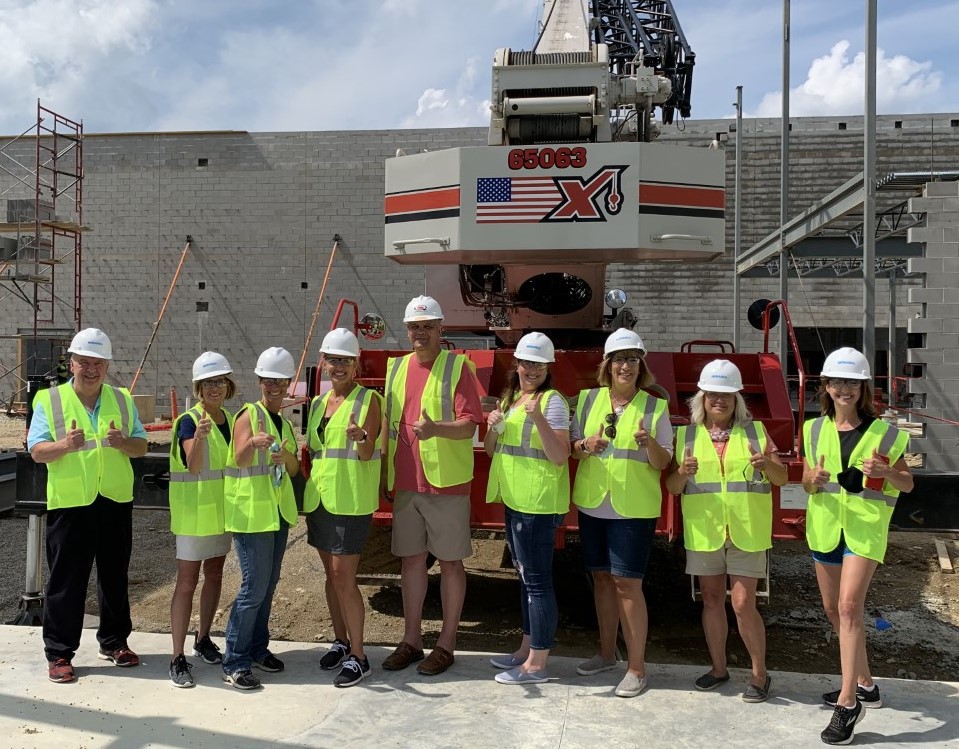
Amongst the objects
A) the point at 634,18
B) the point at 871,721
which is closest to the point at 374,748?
the point at 871,721

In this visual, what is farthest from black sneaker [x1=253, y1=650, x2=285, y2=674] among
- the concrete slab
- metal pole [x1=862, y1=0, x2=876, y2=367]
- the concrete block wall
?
the concrete block wall

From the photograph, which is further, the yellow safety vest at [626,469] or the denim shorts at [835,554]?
the yellow safety vest at [626,469]

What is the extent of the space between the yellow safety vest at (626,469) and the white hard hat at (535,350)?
0.35 m

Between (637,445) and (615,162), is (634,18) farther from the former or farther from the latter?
(637,445)

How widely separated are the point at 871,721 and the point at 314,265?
19102mm

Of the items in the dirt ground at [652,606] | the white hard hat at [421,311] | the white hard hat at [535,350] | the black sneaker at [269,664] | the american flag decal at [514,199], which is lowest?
the dirt ground at [652,606]

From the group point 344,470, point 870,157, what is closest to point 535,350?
point 344,470

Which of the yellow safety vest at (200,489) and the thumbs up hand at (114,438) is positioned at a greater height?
the thumbs up hand at (114,438)

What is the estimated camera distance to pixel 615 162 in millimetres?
5316

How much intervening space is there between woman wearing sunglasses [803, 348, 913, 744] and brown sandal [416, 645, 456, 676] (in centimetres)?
184

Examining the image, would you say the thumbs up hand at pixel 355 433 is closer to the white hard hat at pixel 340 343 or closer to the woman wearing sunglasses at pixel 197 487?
the white hard hat at pixel 340 343

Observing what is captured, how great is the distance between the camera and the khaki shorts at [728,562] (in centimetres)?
370

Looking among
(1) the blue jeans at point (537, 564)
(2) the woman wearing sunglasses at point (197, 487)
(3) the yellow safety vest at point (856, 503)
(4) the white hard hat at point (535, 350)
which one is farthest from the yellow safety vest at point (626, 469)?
(2) the woman wearing sunglasses at point (197, 487)

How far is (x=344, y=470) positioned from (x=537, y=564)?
1.08m
